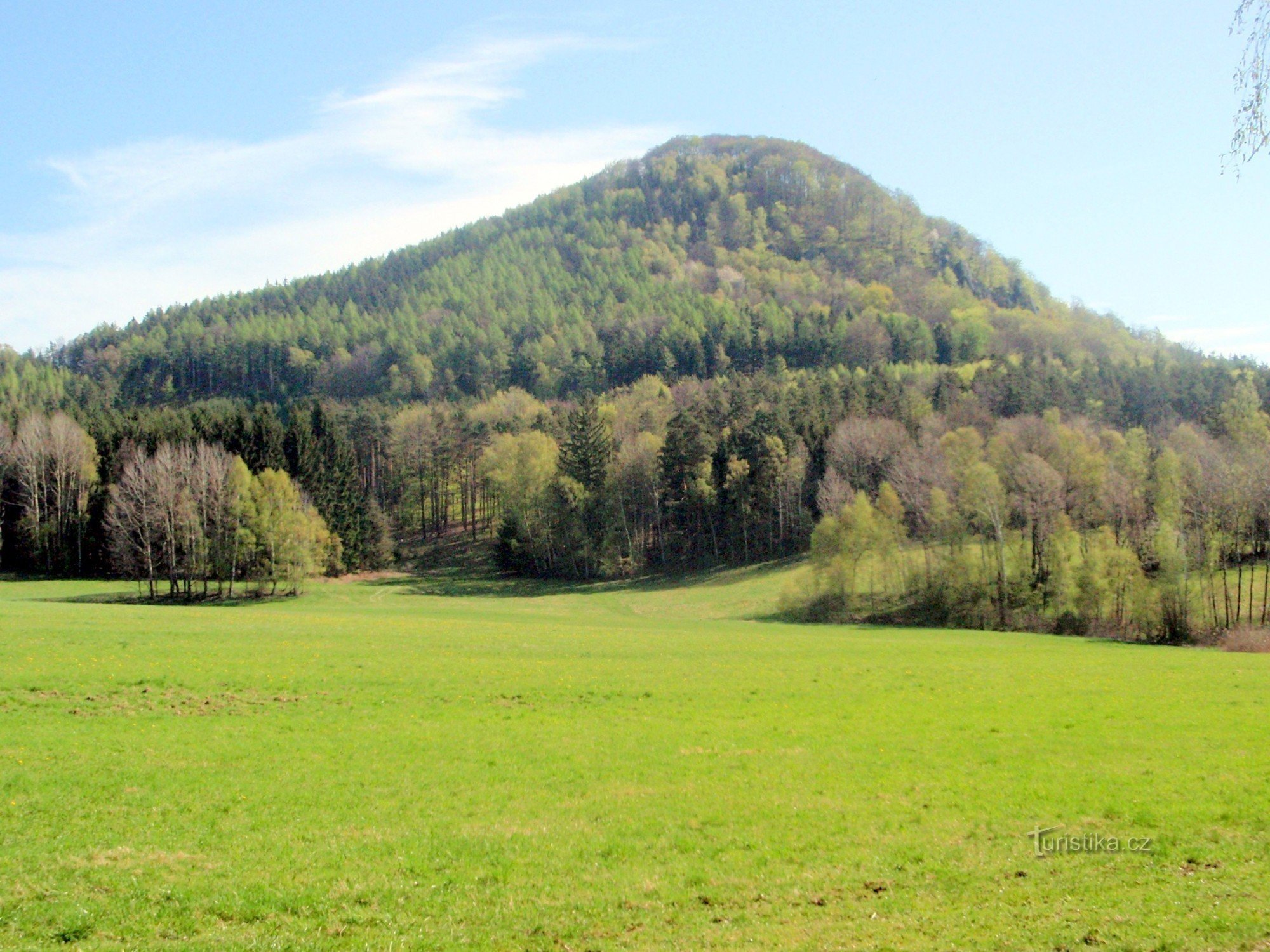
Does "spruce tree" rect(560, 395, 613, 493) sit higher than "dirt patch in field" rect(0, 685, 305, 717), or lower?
higher

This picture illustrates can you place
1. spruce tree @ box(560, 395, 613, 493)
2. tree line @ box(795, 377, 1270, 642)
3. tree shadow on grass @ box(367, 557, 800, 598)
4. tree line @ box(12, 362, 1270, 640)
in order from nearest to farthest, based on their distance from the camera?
tree line @ box(795, 377, 1270, 642), tree line @ box(12, 362, 1270, 640), tree shadow on grass @ box(367, 557, 800, 598), spruce tree @ box(560, 395, 613, 493)

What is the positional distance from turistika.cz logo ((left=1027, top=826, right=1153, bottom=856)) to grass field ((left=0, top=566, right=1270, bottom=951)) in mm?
199

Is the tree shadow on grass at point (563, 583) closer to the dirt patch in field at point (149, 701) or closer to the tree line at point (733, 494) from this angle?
the tree line at point (733, 494)

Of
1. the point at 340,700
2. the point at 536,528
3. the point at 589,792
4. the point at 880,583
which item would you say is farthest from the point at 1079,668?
the point at 536,528

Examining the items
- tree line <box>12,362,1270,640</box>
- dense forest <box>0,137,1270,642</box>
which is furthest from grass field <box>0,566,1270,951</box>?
dense forest <box>0,137,1270,642</box>

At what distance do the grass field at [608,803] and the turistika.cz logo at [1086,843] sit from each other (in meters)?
0.20

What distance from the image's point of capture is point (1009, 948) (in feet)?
33.6

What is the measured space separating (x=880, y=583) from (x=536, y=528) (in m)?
46.6

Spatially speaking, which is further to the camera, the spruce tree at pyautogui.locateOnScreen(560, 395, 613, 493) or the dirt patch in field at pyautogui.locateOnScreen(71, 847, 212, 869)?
the spruce tree at pyautogui.locateOnScreen(560, 395, 613, 493)

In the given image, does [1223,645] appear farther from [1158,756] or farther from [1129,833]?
[1129,833]

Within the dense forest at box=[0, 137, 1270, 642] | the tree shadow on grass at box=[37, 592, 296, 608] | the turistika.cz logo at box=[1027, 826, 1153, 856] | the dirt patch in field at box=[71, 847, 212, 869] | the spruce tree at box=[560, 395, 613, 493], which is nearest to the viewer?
A: the dirt patch in field at box=[71, 847, 212, 869]

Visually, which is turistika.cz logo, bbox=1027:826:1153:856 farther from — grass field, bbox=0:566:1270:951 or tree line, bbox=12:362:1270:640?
tree line, bbox=12:362:1270:640

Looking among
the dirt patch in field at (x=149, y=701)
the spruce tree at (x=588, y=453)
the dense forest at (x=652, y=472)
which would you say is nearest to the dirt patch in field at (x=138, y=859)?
the dirt patch in field at (x=149, y=701)

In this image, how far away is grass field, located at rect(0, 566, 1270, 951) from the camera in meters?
11.3
